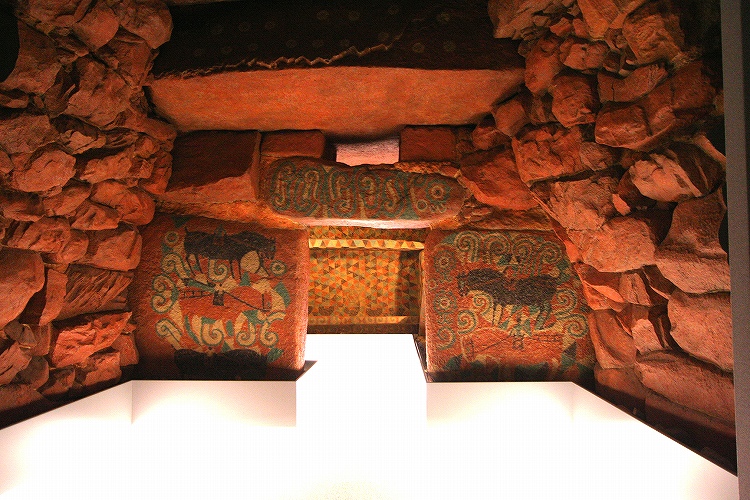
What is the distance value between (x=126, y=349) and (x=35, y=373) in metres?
0.51

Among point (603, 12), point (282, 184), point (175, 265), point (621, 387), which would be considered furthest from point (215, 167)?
point (621, 387)

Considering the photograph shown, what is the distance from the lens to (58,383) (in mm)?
2004

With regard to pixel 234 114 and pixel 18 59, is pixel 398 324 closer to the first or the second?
pixel 234 114

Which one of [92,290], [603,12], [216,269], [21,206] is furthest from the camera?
[216,269]

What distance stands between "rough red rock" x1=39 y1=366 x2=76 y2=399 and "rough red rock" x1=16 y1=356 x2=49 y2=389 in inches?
1.6

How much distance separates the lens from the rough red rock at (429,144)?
92.6 inches

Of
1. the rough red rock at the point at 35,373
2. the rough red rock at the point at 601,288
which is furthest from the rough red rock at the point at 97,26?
the rough red rock at the point at 601,288

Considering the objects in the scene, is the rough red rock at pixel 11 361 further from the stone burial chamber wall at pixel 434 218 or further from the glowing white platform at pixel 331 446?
the glowing white platform at pixel 331 446

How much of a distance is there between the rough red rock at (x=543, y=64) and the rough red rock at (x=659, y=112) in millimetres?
265

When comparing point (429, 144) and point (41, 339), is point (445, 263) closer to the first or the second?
point (429, 144)

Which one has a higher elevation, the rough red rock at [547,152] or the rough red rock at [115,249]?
the rough red rock at [547,152]

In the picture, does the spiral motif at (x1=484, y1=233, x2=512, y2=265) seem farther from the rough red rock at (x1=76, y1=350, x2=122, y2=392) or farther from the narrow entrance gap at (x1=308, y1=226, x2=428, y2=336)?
the rough red rock at (x1=76, y1=350, x2=122, y2=392)

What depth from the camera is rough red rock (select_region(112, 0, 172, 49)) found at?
1.67 m

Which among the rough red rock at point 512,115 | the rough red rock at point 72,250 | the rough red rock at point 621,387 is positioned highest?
the rough red rock at point 512,115
